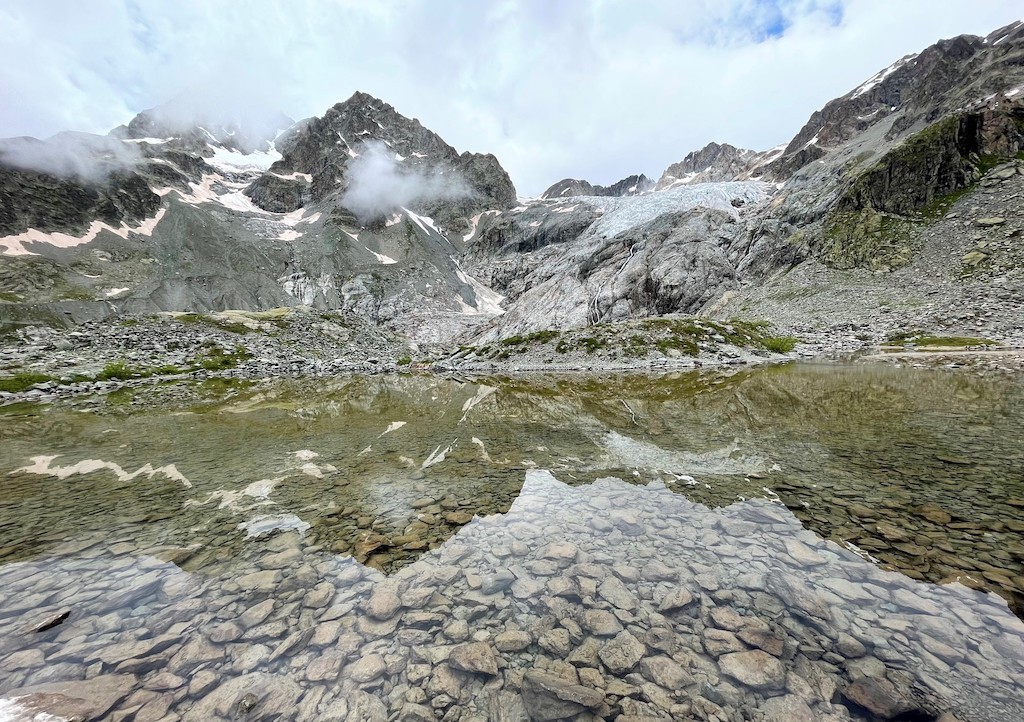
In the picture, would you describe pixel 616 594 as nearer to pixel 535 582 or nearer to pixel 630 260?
pixel 535 582

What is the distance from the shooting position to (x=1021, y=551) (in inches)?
256

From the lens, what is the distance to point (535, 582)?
6.44 m

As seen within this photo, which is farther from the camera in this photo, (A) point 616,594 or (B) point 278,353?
(B) point 278,353

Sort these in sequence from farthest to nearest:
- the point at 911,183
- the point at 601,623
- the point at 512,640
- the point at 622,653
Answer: the point at 911,183 < the point at 601,623 < the point at 512,640 < the point at 622,653

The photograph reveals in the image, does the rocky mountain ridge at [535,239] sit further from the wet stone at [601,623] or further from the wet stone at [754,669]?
the wet stone at [601,623]

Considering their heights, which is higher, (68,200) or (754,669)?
(68,200)

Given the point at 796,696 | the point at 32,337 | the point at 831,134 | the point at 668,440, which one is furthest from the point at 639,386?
the point at 831,134

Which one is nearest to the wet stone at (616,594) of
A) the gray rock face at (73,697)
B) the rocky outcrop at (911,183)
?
the gray rock face at (73,697)

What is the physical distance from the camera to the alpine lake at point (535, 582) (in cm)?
435

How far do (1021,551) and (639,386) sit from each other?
85.9 ft

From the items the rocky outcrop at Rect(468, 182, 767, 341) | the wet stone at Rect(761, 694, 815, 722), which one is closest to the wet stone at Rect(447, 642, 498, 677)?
the wet stone at Rect(761, 694, 815, 722)

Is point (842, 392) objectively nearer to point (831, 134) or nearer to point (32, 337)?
point (32, 337)

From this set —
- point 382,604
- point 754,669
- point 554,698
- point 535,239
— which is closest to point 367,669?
point 382,604

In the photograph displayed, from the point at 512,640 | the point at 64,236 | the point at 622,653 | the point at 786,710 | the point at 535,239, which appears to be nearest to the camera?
the point at 786,710
